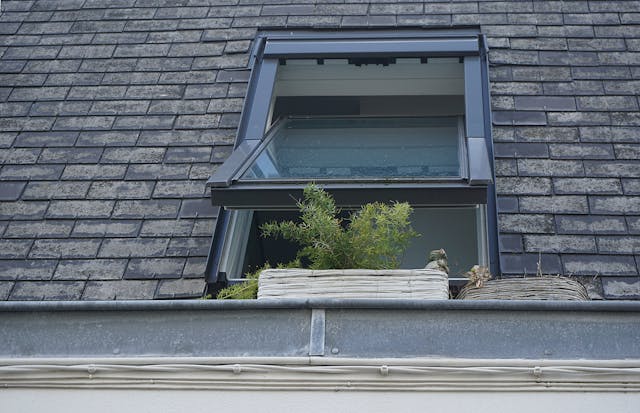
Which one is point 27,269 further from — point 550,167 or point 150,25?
point 550,167

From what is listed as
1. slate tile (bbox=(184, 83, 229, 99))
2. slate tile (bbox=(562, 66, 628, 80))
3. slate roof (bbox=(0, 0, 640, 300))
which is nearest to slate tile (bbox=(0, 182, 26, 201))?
slate roof (bbox=(0, 0, 640, 300))

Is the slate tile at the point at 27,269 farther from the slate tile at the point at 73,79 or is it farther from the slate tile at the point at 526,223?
the slate tile at the point at 526,223

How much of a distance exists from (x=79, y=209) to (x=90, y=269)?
508 mm

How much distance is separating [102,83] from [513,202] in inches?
106

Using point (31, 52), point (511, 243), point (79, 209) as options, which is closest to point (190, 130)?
point (79, 209)

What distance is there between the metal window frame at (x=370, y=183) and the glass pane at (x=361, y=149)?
0.11m

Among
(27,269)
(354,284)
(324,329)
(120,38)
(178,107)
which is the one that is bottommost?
(324,329)

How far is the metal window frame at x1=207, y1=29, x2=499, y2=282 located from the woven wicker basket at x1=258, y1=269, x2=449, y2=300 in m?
0.73

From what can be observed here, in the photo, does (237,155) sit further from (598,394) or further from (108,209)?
(598,394)

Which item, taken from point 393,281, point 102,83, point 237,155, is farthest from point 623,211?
point 102,83

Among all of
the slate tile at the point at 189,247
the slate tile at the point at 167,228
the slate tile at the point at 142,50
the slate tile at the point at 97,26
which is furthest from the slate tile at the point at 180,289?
the slate tile at the point at 97,26

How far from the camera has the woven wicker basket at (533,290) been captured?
11.4ft

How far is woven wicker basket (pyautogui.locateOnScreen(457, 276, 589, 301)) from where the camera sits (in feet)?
11.4

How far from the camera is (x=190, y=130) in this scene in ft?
17.2
